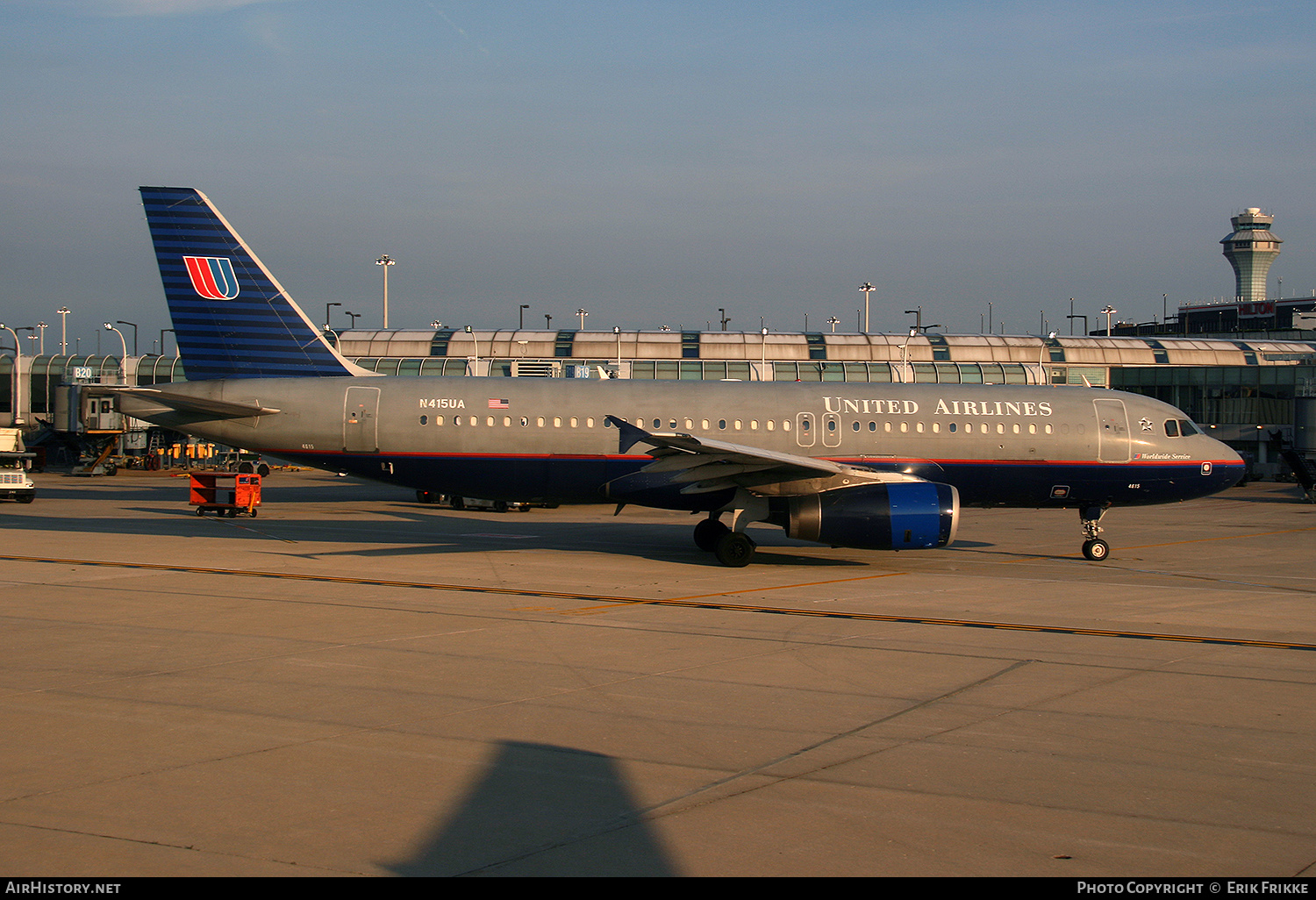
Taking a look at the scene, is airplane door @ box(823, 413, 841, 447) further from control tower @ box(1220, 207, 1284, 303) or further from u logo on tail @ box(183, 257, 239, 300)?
control tower @ box(1220, 207, 1284, 303)

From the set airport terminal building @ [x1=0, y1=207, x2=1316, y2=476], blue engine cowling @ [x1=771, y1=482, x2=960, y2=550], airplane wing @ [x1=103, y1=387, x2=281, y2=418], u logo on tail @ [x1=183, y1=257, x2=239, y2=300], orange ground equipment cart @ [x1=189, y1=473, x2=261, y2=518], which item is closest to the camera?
blue engine cowling @ [x1=771, y1=482, x2=960, y2=550]

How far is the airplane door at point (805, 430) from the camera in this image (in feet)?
79.2

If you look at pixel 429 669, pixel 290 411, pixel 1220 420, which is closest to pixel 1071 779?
pixel 429 669

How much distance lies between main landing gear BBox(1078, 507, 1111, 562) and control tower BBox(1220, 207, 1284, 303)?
152 meters

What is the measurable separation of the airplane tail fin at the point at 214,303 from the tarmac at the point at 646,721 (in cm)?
581

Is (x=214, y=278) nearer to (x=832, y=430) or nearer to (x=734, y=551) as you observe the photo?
(x=734, y=551)

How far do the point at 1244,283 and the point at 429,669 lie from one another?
176 metres

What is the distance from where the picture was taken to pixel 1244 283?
156875 mm

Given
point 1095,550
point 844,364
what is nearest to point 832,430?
point 1095,550

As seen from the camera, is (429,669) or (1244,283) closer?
(429,669)

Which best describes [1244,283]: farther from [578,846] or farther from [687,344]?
[578,846]

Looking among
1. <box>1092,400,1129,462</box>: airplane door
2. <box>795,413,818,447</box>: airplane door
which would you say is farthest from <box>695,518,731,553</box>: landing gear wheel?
<box>1092,400,1129,462</box>: airplane door

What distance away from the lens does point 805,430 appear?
24.2 metres

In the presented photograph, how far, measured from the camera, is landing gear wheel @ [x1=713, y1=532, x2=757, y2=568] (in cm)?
2128
